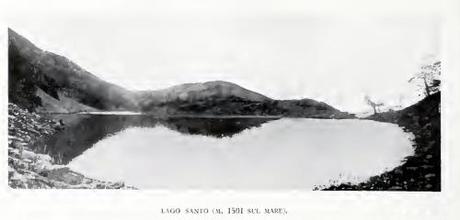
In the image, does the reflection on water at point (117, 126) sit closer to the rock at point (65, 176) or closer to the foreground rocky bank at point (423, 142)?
the rock at point (65, 176)

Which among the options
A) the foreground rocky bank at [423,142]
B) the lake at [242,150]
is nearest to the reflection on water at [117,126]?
the lake at [242,150]

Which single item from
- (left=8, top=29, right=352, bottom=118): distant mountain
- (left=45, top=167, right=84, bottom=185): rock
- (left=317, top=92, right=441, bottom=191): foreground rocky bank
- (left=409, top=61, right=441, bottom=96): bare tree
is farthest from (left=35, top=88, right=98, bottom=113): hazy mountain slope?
(left=409, top=61, right=441, bottom=96): bare tree

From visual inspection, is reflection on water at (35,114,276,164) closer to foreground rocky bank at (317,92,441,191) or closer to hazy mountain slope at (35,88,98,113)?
hazy mountain slope at (35,88,98,113)

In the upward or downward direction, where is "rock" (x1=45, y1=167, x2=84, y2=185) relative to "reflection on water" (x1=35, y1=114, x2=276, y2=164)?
downward

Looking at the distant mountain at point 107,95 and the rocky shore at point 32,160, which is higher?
the distant mountain at point 107,95

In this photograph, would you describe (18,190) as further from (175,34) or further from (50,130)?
(175,34)

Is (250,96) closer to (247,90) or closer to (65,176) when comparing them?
(247,90)

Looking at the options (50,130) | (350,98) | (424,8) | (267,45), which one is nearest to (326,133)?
(350,98)

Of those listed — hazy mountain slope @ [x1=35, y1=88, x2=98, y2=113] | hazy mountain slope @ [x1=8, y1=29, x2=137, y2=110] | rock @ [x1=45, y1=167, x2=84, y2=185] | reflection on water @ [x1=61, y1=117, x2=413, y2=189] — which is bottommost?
rock @ [x1=45, y1=167, x2=84, y2=185]

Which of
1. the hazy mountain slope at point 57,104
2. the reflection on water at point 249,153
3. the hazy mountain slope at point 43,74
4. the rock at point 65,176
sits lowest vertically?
the rock at point 65,176

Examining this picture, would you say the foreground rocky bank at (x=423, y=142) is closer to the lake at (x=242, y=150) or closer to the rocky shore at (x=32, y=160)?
the lake at (x=242, y=150)
